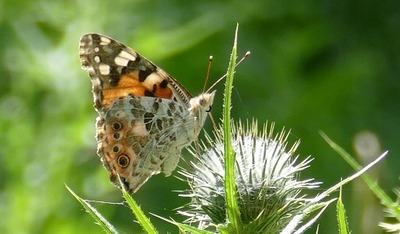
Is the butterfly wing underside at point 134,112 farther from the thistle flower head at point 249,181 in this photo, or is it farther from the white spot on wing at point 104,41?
the thistle flower head at point 249,181

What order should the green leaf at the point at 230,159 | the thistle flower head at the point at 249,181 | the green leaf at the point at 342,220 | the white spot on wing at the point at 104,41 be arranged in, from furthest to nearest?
the white spot on wing at the point at 104,41 → the thistle flower head at the point at 249,181 → the green leaf at the point at 342,220 → the green leaf at the point at 230,159

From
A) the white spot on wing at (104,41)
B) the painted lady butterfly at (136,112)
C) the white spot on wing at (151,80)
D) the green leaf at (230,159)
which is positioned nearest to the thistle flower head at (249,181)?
the green leaf at (230,159)

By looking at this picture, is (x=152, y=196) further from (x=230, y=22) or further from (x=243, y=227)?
(x=243, y=227)

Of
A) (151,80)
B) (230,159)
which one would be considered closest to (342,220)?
(230,159)

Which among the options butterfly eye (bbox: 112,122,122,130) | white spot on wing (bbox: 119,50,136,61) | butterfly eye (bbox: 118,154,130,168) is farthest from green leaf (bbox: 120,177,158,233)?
white spot on wing (bbox: 119,50,136,61)

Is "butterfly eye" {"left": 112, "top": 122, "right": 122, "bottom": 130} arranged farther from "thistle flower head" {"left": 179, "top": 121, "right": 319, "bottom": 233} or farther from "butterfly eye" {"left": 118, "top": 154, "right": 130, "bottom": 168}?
"thistle flower head" {"left": 179, "top": 121, "right": 319, "bottom": 233}

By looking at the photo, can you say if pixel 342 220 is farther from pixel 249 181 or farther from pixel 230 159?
pixel 249 181

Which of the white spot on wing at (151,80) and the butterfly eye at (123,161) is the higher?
the white spot on wing at (151,80)
